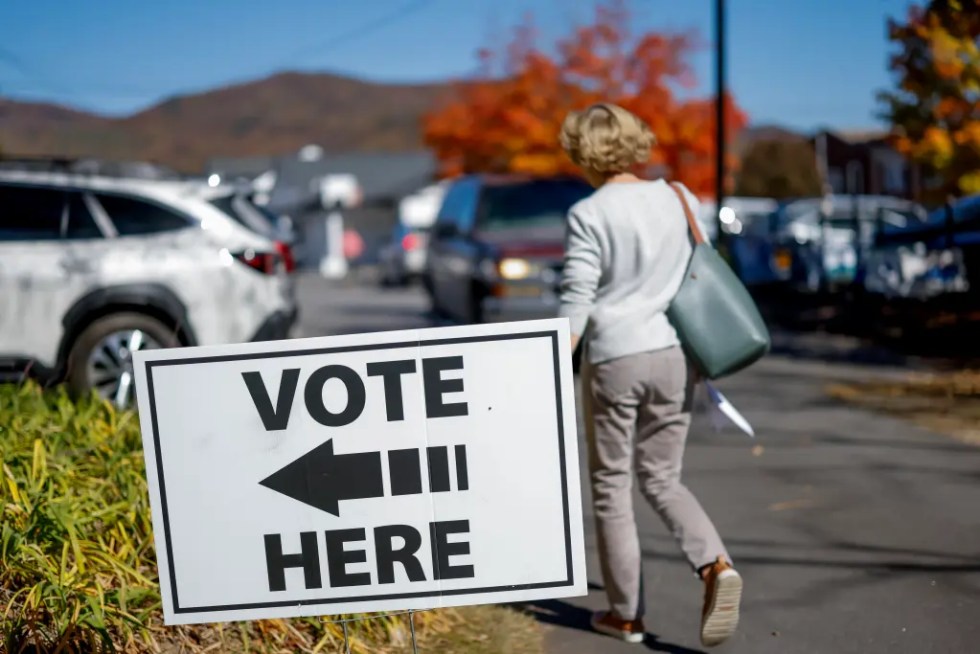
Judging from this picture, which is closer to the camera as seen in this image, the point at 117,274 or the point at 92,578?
the point at 92,578

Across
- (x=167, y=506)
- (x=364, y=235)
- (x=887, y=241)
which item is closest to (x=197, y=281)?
(x=167, y=506)

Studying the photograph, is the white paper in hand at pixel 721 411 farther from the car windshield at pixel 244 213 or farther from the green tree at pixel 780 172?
the green tree at pixel 780 172

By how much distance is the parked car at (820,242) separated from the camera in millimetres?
18828

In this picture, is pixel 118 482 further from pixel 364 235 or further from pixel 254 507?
pixel 364 235

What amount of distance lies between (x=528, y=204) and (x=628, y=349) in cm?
892

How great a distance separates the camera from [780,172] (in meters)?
81.5

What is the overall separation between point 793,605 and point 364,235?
234ft

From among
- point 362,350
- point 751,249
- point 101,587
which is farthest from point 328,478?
point 751,249

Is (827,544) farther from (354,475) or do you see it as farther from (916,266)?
(916,266)

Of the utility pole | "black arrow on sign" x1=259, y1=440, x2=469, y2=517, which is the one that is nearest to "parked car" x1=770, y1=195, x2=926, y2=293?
the utility pole

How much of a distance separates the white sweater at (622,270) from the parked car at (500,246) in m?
6.76

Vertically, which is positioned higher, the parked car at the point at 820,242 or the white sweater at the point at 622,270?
the white sweater at the point at 622,270

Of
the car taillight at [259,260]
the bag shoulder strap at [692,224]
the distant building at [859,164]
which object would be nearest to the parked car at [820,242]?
the car taillight at [259,260]

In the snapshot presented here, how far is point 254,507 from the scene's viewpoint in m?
3.51
